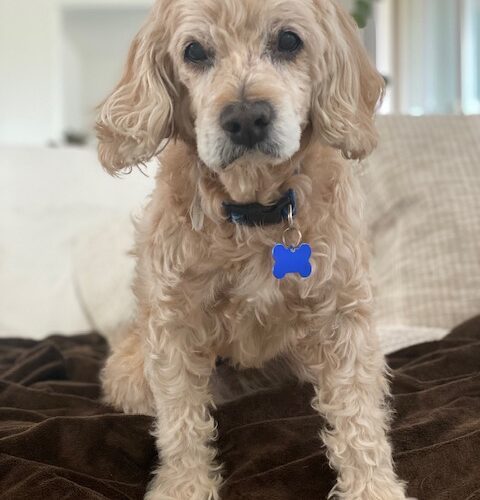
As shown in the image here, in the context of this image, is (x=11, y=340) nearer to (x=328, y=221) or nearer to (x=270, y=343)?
(x=270, y=343)

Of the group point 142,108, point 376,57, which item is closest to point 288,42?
point 142,108

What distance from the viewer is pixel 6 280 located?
2258 millimetres

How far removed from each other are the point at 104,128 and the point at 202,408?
52 cm

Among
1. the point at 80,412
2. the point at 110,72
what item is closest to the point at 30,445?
the point at 80,412

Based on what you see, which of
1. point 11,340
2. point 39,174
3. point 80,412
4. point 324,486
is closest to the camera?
point 324,486

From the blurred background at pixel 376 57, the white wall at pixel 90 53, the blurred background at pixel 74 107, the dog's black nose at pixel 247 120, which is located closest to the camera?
the dog's black nose at pixel 247 120

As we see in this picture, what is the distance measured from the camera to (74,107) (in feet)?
19.2

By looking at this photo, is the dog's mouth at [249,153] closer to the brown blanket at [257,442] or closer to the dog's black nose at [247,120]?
the dog's black nose at [247,120]

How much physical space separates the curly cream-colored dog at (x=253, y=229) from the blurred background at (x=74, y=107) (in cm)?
22

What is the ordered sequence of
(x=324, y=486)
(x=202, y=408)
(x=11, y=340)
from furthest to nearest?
1. (x=11, y=340)
2. (x=202, y=408)
3. (x=324, y=486)

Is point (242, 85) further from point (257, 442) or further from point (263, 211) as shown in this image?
point (257, 442)

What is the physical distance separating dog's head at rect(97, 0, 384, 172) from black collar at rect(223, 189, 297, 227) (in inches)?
4.5

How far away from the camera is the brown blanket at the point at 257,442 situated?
1.09m

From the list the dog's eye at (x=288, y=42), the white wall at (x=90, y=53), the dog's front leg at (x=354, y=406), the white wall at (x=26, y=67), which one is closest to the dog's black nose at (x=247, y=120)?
the dog's eye at (x=288, y=42)
